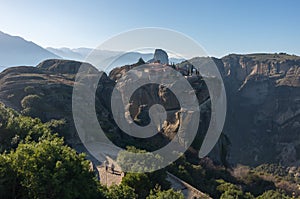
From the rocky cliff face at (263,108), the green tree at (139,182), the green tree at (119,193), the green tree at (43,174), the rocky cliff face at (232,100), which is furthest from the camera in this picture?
the rocky cliff face at (263,108)

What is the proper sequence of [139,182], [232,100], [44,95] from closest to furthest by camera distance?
[139,182] < [44,95] < [232,100]

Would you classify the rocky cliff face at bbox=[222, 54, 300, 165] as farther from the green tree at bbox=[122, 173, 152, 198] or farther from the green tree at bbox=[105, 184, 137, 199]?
the green tree at bbox=[105, 184, 137, 199]

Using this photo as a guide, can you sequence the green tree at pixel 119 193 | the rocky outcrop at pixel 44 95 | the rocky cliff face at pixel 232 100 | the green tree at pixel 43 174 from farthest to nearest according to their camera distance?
the rocky cliff face at pixel 232 100
the rocky outcrop at pixel 44 95
the green tree at pixel 119 193
the green tree at pixel 43 174

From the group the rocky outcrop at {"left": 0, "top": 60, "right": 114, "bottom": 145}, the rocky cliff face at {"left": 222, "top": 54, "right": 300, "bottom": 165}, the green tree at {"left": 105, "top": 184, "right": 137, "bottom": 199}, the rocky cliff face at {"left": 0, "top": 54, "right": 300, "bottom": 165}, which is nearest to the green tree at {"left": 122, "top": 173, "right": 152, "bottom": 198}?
the green tree at {"left": 105, "top": 184, "right": 137, "bottom": 199}

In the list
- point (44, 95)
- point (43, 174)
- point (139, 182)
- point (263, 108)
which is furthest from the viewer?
point (263, 108)

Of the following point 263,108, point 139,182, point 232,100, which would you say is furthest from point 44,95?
point 232,100

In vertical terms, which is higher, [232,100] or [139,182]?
[139,182]

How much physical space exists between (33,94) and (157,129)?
1324 centimetres

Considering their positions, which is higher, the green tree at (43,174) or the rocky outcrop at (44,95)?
the green tree at (43,174)

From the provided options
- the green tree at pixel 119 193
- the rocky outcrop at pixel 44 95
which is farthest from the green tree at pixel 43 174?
the rocky outcrop at pixel 44 95

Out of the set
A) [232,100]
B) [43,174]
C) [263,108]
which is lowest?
[263,108]

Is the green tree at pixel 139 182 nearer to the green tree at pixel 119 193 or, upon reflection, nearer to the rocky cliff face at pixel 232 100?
the green tree at pixel 119 193

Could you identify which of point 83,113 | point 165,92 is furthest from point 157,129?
point 83,113

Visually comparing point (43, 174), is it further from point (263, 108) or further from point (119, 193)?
point (263, 108)
